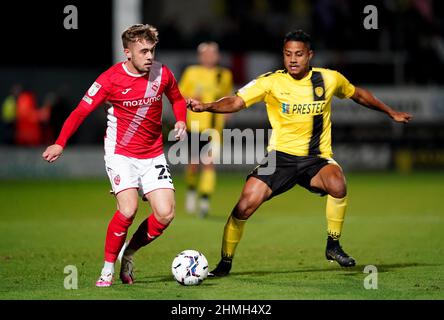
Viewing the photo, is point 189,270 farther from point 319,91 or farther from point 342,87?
point 342,87

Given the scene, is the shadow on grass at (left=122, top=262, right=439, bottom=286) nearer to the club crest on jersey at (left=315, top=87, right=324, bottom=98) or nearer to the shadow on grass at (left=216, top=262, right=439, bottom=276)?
the shadow on grass at (left=216, top=262, right=439, bottom=276)

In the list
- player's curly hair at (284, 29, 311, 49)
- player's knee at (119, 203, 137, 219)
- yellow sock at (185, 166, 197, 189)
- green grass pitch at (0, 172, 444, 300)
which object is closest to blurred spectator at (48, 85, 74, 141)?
green grass pitch at (0, 172, 444, 300)

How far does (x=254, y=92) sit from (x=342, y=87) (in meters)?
0.87

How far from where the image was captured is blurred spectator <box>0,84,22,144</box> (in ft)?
76.7

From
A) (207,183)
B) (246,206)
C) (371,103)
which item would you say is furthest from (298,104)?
(207,183)

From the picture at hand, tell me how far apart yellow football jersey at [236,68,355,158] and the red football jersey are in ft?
2.92

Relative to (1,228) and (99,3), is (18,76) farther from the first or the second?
(1,228)

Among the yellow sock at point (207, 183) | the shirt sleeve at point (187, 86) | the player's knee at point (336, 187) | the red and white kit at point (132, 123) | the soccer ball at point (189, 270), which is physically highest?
the shirt sleeve at point (187, 86)

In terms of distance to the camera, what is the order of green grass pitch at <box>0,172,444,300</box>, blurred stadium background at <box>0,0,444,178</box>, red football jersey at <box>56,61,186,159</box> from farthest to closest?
Result: blurred stadium background at <box>0,0,444,178</box>
red football jersey at <box>56,61,186,159</box>
green grass pitch at <box>0,172,444,300</box>

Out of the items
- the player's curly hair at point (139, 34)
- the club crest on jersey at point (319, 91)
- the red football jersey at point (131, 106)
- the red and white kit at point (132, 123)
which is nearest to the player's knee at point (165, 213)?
the red and white kit at point (132, 123)

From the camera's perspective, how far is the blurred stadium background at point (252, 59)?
2214 cm

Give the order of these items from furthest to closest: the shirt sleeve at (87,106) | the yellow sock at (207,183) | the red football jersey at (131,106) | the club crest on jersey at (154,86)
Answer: the yellow sock at (207,183), the club crest on jersey at (154,86), the red football jersey at (131,106), the shirt sleeve at (87,106)

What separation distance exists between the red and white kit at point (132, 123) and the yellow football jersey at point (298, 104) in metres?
0.95

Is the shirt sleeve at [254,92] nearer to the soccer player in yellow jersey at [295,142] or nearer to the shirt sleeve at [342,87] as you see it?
the soccer player in yellow jersey at [295,142]
